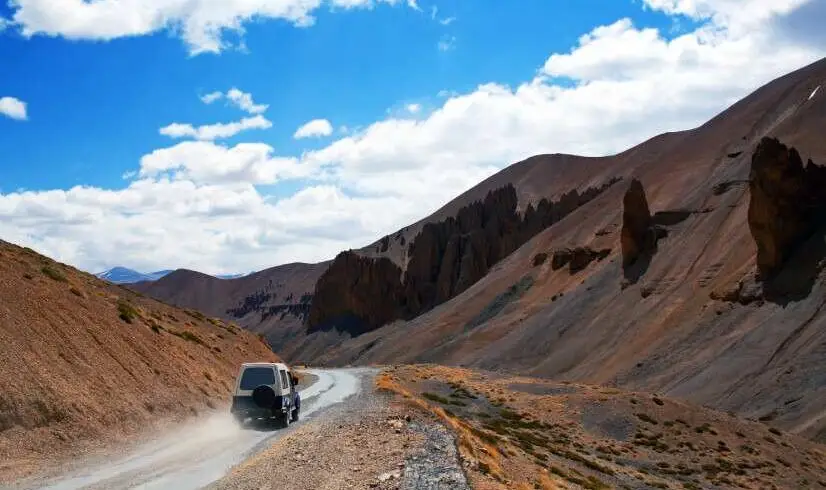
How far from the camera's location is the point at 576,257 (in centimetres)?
10112

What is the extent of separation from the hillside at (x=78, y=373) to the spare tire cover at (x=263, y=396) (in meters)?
3.56

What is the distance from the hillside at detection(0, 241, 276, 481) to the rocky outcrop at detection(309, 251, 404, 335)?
130m

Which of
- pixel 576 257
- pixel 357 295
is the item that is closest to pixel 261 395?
pixel 576 257

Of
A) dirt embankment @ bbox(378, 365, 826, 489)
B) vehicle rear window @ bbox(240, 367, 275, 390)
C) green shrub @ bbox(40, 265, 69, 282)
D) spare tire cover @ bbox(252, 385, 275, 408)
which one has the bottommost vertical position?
dirt embankment @ bbox(378, 365, 826, 489)

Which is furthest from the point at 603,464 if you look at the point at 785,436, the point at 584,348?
the point at 584,348

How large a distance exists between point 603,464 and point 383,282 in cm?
13701

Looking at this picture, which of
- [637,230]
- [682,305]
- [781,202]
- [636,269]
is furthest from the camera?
[637,230]

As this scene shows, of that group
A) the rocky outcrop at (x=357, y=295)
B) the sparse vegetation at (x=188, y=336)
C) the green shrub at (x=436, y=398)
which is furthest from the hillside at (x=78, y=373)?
the rocky outcrop at (x=357, y=295)

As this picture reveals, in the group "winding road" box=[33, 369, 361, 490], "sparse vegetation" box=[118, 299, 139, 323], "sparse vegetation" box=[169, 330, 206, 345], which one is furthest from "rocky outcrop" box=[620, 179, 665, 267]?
"winding road" box=[33, 369, 361, 490]

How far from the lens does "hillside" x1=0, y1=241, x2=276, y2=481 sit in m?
18.1

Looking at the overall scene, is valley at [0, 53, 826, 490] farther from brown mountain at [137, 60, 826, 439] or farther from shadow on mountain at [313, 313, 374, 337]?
shadow on mountain at [313, 313, 374, 337]

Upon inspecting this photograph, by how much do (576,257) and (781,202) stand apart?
133 ft

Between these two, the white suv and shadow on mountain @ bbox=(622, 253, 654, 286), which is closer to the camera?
the white suv

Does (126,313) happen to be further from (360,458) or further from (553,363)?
(553,363)
